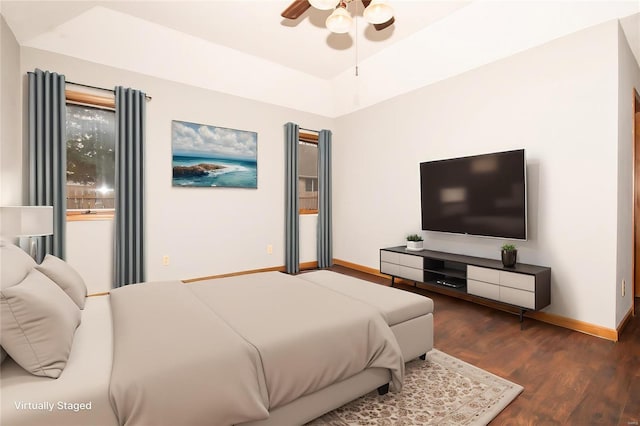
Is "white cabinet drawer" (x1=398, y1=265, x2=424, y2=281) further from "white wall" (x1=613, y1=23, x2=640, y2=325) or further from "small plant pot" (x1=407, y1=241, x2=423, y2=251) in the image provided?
"white wall" (x1=613, y1=23, x2=640, y2=325)

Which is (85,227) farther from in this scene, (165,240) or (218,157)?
(218,157)

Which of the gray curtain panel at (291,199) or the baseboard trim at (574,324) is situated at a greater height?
the gray curtain panel at (291,199)

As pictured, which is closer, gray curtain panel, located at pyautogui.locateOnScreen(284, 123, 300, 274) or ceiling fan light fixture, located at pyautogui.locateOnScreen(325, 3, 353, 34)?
ceiling fan light fixture, located at pyautogui.locateOnScreen(325, 3, 353, 34)

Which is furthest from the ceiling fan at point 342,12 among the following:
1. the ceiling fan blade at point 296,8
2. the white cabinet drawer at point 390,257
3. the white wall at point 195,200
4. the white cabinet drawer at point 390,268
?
the white cabinet drawer at point 390,268

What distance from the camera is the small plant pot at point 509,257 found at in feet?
10.2

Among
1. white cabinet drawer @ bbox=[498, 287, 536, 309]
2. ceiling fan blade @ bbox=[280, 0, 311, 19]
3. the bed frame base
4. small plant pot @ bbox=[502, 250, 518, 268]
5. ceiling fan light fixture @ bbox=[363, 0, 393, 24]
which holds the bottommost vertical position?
the bed frame base

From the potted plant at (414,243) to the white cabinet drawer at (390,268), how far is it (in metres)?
0.29

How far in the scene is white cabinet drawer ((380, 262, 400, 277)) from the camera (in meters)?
4.20

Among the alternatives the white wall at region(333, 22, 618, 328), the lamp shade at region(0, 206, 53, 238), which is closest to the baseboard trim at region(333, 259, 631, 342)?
the white wall at region(333, 22, 618, 328)

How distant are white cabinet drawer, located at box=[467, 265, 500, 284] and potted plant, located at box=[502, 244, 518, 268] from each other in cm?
13

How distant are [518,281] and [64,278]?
3.46m

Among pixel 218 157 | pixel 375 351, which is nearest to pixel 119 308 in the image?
pixel 375 351

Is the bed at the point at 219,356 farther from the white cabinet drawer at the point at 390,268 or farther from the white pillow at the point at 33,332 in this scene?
the white cabinet drawer at the point at 390,268

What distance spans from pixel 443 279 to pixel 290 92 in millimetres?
3578
